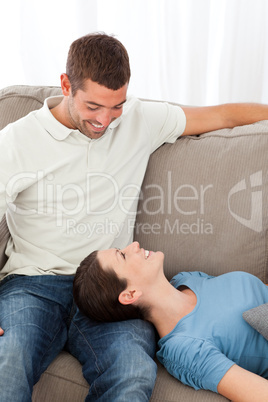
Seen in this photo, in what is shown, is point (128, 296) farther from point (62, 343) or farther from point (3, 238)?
point (3, 238)

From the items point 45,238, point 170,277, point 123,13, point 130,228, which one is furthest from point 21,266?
point 123,13

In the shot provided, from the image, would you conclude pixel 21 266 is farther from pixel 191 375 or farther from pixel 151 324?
pixel 191 375

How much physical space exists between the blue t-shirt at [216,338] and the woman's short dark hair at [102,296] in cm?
15

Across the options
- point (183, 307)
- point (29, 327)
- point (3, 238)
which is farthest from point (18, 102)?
point (183, 307)

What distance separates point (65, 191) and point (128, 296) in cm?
46

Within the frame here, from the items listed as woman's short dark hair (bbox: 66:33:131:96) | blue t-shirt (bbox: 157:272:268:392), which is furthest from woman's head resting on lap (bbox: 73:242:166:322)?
woman's short dark hair (bbox: 66:33:131:96)

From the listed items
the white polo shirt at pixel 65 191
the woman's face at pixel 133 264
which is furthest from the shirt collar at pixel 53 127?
the woman's face at pixel 133 264

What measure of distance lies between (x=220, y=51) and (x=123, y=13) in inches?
20.7

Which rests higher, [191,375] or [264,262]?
[264,262]

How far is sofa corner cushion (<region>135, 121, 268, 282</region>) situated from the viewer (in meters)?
1.81

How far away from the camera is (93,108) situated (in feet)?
5.64

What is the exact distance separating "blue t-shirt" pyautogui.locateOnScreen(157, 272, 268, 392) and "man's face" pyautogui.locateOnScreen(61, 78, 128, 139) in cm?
62

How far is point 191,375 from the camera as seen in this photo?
1.45 metres

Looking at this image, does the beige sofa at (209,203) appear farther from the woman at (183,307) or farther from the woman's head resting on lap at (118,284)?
the woman's head resting on lap at (118,284)
